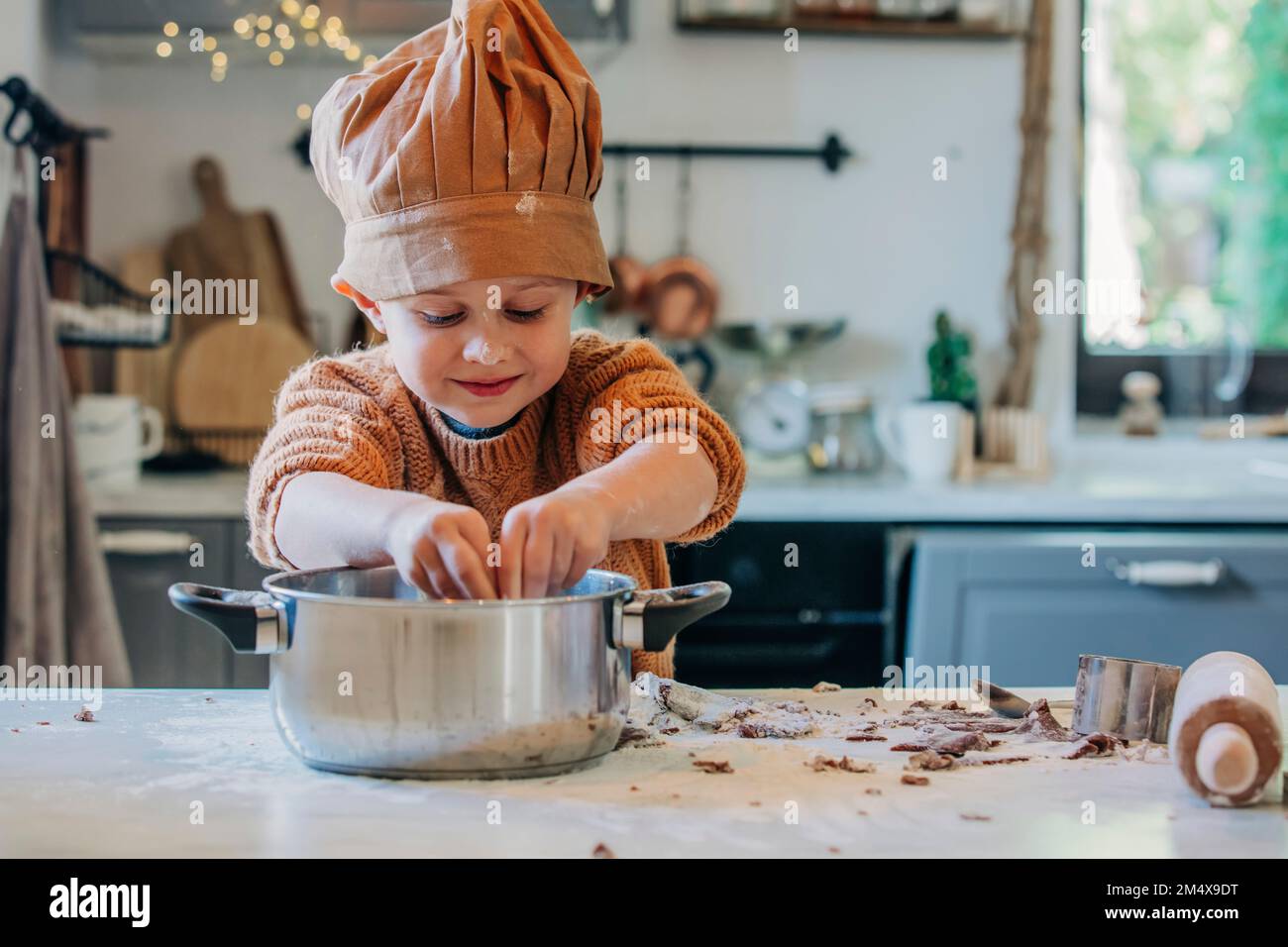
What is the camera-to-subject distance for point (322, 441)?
1016 mm

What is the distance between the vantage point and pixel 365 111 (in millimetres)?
968

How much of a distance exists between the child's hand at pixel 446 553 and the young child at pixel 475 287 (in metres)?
0.04

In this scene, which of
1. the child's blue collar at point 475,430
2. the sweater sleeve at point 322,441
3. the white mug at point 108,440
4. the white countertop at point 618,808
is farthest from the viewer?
the white mug at point 108,440

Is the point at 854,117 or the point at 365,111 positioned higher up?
the point at 854,117

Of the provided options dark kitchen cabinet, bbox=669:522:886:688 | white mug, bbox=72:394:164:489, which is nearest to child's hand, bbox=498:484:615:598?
dark kitchen cabinet, bbox=669:522:886:688

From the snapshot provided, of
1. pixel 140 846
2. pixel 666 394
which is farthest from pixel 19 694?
pixel 666 394

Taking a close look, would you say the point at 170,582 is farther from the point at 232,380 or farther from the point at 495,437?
the point at 495,437

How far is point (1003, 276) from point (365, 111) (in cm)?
181

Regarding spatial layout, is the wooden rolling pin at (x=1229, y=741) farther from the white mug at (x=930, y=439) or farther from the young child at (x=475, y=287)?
the white mug at (x=930, y=439)

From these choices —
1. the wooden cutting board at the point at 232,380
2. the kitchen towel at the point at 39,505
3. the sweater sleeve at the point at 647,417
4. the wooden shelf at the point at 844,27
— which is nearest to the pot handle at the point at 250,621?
the sweater sleeve at the point at 647,417

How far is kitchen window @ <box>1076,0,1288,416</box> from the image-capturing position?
2652mm

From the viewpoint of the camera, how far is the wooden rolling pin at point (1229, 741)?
725 millimetres

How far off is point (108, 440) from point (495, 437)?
123 centimetres
